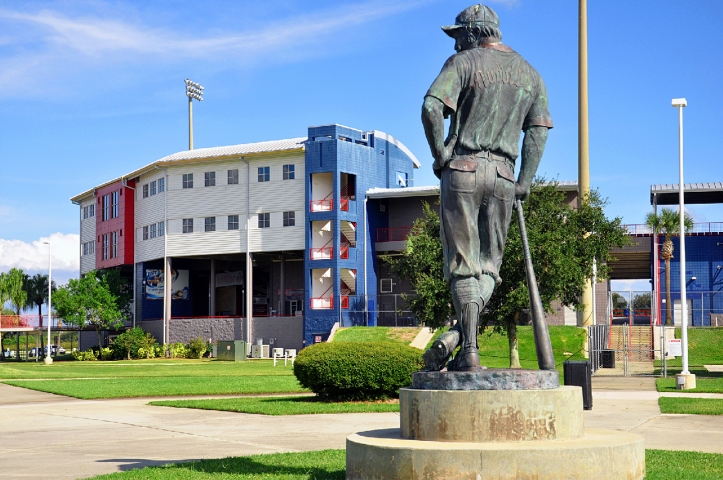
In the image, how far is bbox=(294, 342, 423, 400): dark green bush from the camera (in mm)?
19578

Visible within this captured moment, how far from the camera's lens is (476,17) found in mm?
9031

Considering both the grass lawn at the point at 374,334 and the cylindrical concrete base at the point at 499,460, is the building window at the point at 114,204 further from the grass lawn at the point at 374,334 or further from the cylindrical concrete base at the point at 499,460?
the cylindrical concrete base at the point at 499,460

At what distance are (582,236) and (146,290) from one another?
42.1 meters

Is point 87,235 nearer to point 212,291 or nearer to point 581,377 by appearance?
point 212,291

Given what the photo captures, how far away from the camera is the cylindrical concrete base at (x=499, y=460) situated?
7277mm

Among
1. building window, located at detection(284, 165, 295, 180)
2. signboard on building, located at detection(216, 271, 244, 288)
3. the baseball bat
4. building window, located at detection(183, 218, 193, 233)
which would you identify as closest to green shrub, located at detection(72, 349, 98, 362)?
signboard on building, located at detection(216, 271, 244, 288)

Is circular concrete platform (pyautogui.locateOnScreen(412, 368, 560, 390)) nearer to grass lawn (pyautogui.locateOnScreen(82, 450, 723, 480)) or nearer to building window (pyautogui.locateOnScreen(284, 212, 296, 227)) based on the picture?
grass lawn (pyautogui.locateOnScreen(82, 450, 723, 480))

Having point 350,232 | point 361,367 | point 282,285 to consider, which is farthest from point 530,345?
point 361,367

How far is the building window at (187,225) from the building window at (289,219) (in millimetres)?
8024

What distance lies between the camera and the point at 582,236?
36.7m

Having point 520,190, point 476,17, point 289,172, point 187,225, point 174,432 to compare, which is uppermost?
point 289,172

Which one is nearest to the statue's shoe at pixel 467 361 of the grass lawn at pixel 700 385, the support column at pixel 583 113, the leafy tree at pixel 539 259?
the grass lawn at pixel 700 385

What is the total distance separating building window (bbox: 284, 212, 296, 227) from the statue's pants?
53.2 meters

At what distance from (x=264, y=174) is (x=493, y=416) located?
56503 millimetres
